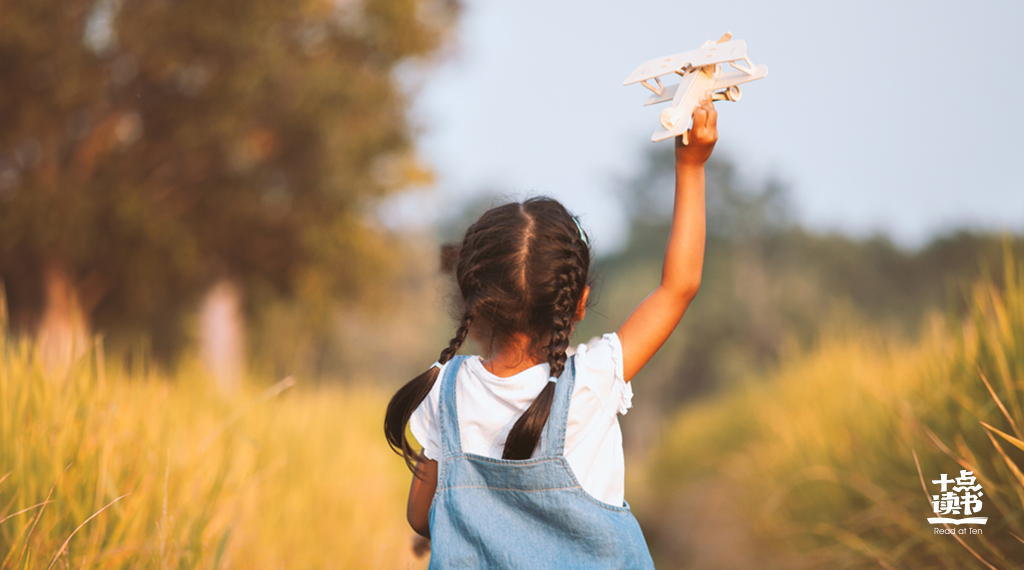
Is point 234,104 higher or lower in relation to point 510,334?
higher

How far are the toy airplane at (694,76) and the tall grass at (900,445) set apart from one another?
1.21 metres

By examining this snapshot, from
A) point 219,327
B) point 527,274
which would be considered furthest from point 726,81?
point 219,327

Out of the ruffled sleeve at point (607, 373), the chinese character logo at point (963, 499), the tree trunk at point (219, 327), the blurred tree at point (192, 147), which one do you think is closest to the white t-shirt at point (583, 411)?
the ruffled sleeve at point (607, 373)

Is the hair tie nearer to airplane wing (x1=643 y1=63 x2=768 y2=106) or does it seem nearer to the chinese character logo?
airplane wing (x1=643 y1=63 x2=768 y2=106)

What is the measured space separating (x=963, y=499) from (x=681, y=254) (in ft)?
5.98

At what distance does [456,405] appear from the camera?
5.37 feet

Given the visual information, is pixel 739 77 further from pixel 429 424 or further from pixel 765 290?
pixel 765 290

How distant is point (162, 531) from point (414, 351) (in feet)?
92.8

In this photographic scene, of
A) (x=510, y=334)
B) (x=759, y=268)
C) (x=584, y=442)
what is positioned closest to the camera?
(x=584, y=442)

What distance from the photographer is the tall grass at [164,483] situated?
7.04ft

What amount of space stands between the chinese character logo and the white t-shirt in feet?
5.31

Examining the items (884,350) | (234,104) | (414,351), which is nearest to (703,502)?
(884,350)

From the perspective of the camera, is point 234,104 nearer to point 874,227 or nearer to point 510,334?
point 510,334

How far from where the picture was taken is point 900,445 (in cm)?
317
